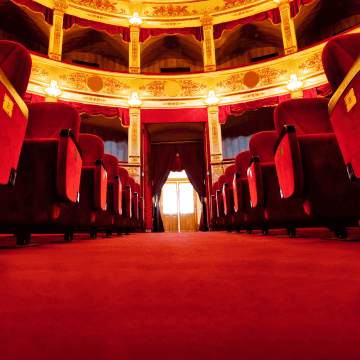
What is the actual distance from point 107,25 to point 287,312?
708 cm

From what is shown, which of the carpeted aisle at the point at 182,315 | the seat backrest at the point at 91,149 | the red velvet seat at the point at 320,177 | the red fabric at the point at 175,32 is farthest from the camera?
the red fabric at the point at 175,32

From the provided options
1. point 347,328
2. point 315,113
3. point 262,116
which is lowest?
point 347,328

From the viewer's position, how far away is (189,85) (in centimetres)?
614

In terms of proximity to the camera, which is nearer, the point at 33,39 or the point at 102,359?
the point at 102,359

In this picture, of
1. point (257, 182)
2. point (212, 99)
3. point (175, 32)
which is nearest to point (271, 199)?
point (257, 182)

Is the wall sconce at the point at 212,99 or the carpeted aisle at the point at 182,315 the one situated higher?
the wall sconce at the point at 212,99

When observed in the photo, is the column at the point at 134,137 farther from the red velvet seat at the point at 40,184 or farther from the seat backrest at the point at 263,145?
the red velvet seat at the point at 40,184

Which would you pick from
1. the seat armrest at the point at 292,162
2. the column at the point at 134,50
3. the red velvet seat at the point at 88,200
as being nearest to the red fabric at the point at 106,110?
the column at the point at 134,50

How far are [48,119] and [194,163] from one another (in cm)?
606

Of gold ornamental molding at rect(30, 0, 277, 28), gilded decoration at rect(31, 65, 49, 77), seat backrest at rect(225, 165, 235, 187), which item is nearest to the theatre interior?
seat backrest at rect(225, 165, 235, 187)

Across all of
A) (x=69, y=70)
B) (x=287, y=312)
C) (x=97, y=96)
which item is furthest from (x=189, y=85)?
(x=287, y=312)

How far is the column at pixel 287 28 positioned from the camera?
18.6ft

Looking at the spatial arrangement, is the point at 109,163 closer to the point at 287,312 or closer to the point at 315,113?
the point at 315,113

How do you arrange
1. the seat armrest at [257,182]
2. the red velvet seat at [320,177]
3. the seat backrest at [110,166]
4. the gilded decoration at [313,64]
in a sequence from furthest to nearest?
1. the gilded decoration at [313,64]
2. the seat backrest at [110,166]
3. the seat armrest at [257,182]
4. the red velvet seat at [320,177]
